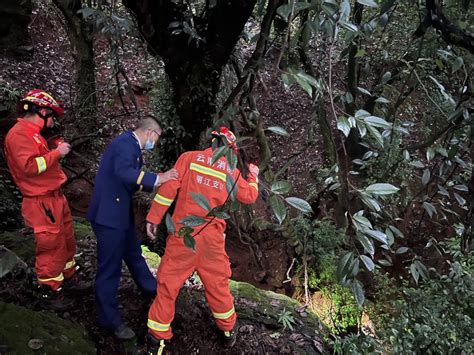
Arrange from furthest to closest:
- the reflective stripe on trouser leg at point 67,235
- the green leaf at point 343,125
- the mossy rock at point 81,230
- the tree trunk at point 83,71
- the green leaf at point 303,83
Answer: the tree trunk at point 83,71 → the mossy rock at point 81,230 → the reflective stripe on trouser leg at point 67,235 → the green leaf at point 343,125 → the green leaf at point 303,83

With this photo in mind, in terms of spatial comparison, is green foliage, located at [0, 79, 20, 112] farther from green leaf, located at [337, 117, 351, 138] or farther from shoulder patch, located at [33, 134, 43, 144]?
green leaf, located at [337, 117, 351, 138]

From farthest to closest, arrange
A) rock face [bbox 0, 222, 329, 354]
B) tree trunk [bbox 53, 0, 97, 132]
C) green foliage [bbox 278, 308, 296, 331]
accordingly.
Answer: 1. tree trunk [bbox 53, 0, 97, 132]
2. green foliage [bbox 278, 308, 296, 331]
3. rock face [bbox 0, 222, 329, 354]

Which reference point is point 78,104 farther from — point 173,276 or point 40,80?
point 173,276

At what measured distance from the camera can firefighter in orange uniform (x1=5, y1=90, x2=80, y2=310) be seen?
10.8 feet

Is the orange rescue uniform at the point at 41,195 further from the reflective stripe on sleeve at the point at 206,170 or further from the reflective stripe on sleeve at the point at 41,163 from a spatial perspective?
the reflective stripe on sleeve at the point at 206,170

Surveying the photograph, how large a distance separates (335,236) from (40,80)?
7396mm

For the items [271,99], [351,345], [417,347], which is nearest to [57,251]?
[351,345]

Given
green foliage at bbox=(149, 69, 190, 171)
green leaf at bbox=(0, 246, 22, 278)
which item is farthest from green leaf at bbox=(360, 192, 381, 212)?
green foliage at bbox=(149, 69, 190, 171)

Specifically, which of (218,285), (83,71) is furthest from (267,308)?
(83,71)

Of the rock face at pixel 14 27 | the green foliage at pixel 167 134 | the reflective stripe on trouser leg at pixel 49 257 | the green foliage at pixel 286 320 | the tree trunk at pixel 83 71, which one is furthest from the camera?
the rock face at pixel 14 27

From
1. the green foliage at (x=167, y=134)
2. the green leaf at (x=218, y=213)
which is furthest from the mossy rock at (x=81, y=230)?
the green leaf at (x=218, y=213)

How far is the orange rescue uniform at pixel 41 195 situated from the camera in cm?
328

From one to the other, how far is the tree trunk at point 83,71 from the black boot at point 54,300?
5621 millimetres

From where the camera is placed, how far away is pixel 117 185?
3.17 m
